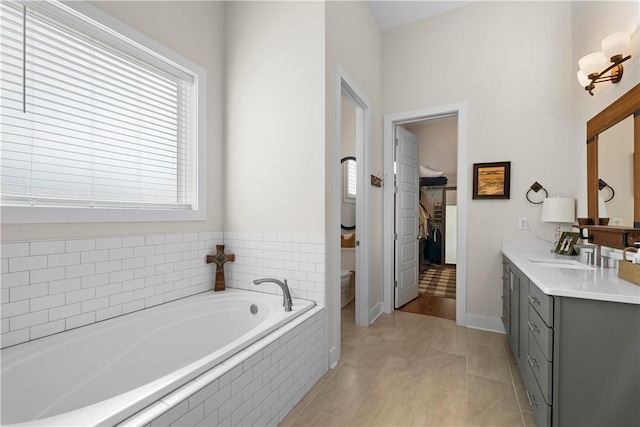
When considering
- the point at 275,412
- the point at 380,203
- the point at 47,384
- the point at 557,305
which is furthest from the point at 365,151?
the point at 47,384

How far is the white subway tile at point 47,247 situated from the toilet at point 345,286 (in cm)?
244

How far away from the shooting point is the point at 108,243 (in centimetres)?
171

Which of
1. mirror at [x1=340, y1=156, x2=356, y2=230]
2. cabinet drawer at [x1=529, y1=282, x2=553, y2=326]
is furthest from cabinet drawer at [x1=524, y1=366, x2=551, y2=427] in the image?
mirror at [x1=340, y1=156, x2=356, y2=230]

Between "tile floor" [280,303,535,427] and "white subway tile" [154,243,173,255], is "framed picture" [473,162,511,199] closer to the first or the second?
"tile floor" [280,303,535,427]

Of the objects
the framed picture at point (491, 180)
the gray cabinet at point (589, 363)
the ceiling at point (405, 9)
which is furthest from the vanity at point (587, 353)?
the ceiling at point (405, 9)

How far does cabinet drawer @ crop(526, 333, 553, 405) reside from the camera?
1336 mm

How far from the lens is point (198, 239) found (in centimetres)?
232

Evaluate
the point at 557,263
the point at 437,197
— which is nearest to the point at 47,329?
the point at 557,263

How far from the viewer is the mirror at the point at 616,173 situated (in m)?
1.73

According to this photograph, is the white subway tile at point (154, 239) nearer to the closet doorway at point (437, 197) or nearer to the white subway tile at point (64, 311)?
the white subway tile at point (64, 311)

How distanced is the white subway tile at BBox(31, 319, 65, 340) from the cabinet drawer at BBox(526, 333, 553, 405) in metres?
2.44

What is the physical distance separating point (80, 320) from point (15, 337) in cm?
26

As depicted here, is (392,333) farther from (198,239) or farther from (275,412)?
(198,239)

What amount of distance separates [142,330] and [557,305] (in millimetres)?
2254
